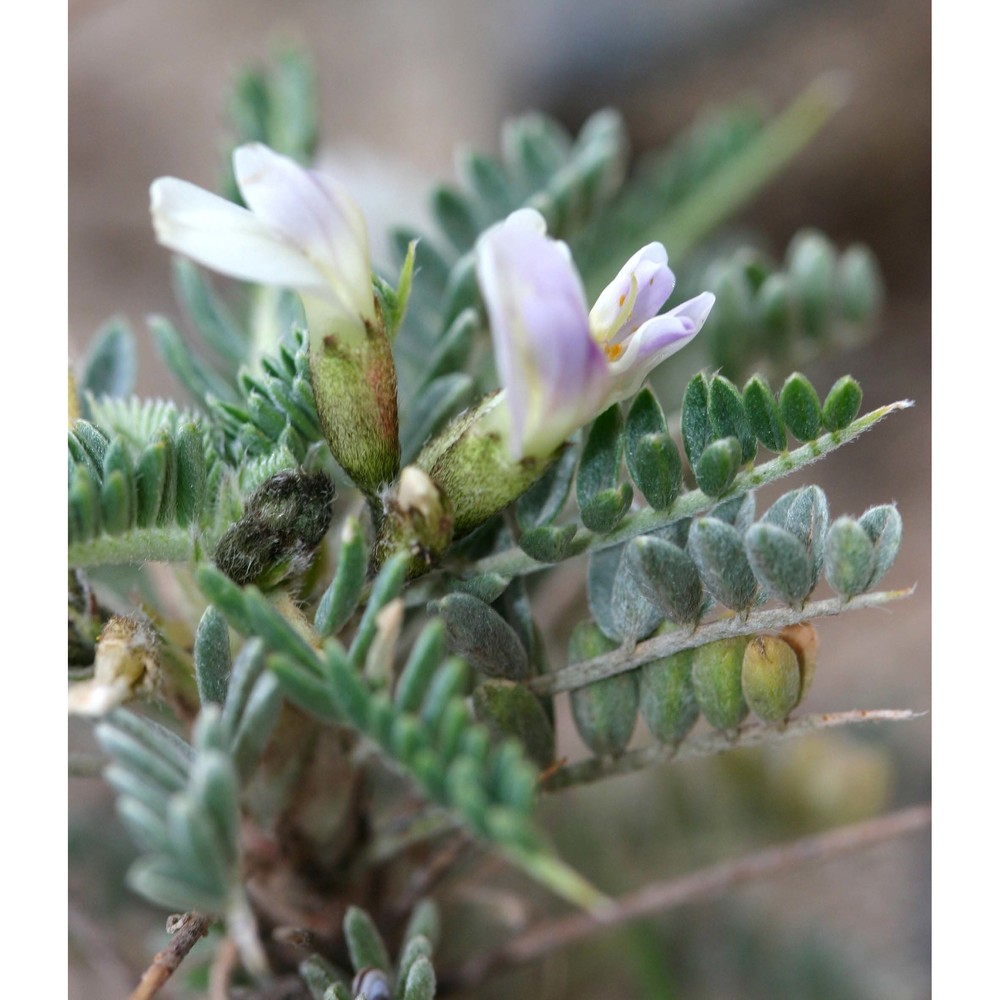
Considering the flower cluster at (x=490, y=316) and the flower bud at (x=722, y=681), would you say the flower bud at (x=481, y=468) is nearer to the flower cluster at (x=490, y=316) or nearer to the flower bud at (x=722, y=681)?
the flower cluster at (x=490, y=316)

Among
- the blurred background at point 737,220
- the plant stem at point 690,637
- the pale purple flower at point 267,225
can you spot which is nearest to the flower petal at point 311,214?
the pale purple flower at point 267,225

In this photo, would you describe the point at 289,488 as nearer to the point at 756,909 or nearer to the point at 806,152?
the point at 756,909

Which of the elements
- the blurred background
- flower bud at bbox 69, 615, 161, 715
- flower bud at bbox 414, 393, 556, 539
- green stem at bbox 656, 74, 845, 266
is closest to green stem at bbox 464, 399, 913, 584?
flower bud at bbox 414, 393, 556, 539

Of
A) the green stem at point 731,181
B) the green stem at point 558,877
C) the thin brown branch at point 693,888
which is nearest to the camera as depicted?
the green stem at point 558,877

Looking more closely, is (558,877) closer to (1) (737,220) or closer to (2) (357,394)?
(2) (357,394)

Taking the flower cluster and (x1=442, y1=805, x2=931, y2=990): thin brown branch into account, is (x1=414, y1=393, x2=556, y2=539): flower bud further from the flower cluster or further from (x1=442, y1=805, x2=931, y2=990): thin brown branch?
(x1=442, y1=805, x2=931, y2=990): thin brown branch

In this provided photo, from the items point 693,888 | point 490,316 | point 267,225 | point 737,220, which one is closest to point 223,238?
point 267,225
